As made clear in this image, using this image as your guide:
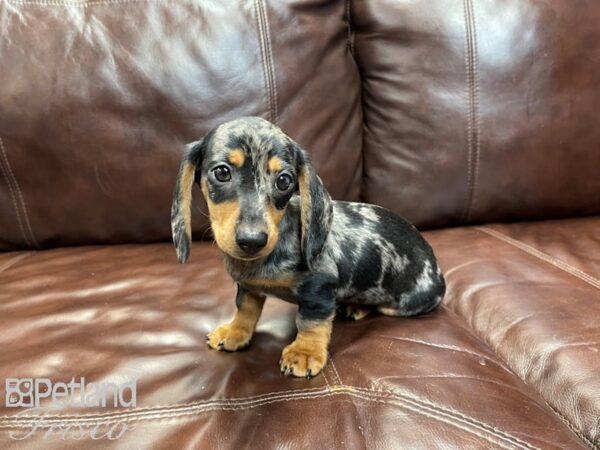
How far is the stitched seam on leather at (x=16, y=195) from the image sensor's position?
Result: 1.92m

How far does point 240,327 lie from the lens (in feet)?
4.61

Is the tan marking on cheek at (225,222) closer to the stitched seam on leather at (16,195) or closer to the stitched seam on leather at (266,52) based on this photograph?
the stitched seam on leather at (266,52)

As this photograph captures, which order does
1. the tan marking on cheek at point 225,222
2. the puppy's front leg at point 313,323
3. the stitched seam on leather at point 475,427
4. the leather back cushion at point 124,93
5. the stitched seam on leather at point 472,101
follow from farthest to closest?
the stitched seam on leather at point 472,101, the leather back cushion at point 124,93, the puppy's front leg at point 313,323, the tan marking on cheek at point 225,222, the stitched seam on leather at point 475,427

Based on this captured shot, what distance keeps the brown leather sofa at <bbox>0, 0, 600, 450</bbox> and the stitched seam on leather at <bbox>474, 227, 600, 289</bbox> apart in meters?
0.01

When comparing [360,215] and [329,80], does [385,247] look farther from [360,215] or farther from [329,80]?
[329,80]

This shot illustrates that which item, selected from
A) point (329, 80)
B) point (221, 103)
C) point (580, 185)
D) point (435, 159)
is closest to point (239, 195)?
point (221, 103)

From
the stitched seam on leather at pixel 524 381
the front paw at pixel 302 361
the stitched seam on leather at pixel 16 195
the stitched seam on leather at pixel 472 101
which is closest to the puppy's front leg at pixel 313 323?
the front paw at pixel 302 361

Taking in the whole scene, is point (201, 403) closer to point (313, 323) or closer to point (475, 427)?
point (313, 323)

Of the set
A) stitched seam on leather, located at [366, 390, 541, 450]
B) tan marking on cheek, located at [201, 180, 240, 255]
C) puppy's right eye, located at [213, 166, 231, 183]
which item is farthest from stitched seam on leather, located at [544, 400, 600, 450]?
puppy's right eye, located at [213, 166, 231, 183]

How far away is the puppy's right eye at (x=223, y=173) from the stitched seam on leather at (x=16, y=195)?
108 centimetres

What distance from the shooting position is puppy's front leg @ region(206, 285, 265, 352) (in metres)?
1.36

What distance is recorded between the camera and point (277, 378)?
124 centimetres

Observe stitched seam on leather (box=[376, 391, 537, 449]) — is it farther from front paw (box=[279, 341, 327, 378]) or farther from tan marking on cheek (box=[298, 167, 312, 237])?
tan marking on cheek (box=[298, 167, 312, 237])

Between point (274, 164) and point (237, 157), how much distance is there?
Answer: 0.09 m
